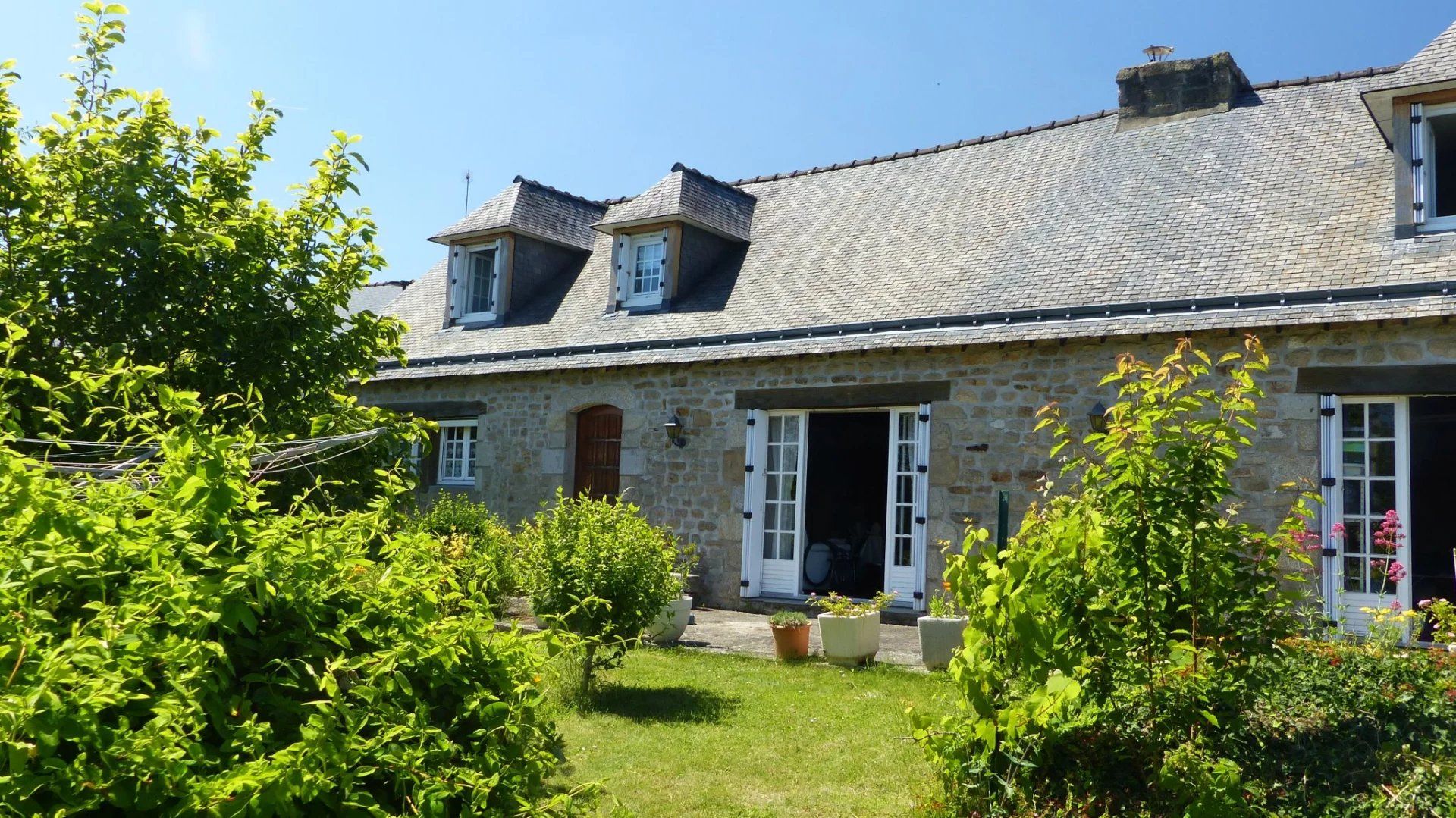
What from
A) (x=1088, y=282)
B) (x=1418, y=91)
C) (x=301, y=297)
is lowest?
(x=301, y=297)

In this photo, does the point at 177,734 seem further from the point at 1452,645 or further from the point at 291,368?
the point at 1452,645

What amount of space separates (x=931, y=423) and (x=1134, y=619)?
20.4 feet

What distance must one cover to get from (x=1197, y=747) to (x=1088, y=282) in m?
6.55

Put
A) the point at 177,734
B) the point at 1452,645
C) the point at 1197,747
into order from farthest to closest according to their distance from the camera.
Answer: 1. the point at 1452,645
2. the point at 1197,747
3. the point at 177,734

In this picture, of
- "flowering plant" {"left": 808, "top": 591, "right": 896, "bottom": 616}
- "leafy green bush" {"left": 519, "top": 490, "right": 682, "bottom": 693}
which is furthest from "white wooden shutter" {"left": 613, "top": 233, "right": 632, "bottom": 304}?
"leafy green bush" {"left": 519, "top": 490, "right": 682, "bottom": 693}

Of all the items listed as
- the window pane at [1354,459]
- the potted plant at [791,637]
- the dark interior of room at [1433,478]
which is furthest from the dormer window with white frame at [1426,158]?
the potted plant at [791,637]

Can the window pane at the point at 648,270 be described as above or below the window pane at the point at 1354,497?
above

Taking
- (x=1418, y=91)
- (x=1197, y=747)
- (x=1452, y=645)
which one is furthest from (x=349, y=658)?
(x=1418, y=91)

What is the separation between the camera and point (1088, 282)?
9766 mm

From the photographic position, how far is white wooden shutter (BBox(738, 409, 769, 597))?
36.8 ft

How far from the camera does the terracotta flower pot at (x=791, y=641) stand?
8203mm

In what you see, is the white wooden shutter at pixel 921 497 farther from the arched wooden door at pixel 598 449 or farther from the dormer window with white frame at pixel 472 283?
the dormer window with white frame at pixel 472 283

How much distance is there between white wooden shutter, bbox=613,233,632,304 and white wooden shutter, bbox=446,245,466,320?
2790 millimetres

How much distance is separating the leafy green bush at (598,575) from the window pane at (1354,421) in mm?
5281
